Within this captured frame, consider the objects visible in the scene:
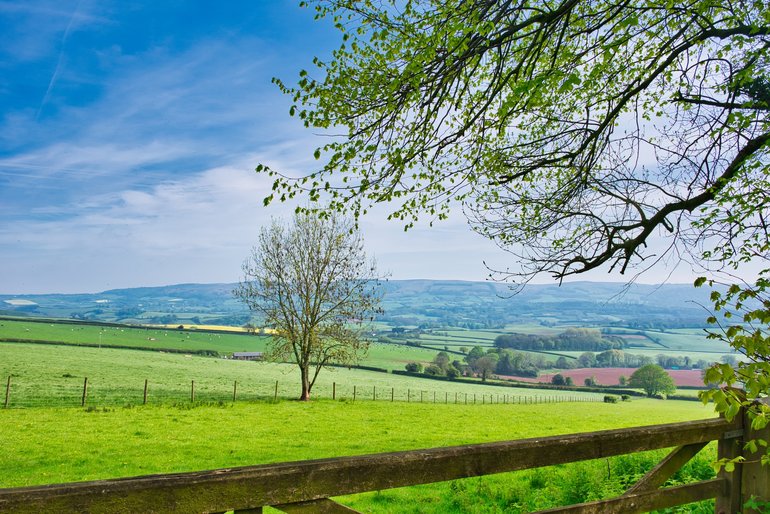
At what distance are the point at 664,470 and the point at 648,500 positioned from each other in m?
0.28

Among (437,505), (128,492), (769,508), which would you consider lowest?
(437,505)

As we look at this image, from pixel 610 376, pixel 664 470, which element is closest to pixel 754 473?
pixel 664 470

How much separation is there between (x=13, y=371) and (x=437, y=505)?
42.4m

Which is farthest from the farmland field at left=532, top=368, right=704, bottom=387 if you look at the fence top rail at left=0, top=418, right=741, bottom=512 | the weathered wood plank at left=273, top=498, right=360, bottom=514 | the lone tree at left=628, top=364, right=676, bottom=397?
the weathered wood plank at left=273, top=498, right=360, bottom=514

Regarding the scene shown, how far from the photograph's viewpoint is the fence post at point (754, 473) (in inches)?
173

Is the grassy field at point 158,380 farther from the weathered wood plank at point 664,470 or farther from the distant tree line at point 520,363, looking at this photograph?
the weathered wood plank at point 664,470

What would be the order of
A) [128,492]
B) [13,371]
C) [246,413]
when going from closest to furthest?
[128,492] < [246,413] < [13,371]

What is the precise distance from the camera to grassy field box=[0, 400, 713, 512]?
29.7ft

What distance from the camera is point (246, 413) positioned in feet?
90.3

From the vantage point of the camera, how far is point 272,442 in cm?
1886

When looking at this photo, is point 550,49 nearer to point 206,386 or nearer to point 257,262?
point 257,262

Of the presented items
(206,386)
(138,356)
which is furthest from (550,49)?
(138,356)

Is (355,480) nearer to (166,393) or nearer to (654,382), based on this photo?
(166,393)

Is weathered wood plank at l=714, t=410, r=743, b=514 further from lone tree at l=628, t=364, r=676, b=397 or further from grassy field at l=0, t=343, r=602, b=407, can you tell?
lone tree at l=628, t=364, r=676, b=397
